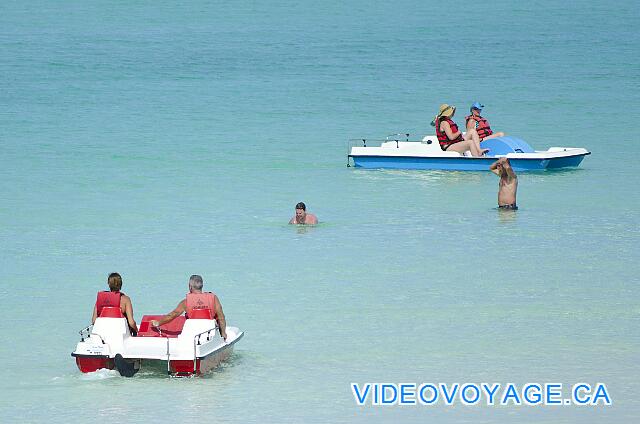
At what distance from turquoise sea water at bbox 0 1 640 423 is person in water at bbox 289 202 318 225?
305 millimetres

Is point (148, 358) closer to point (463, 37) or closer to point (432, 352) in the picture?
point (432, 352)

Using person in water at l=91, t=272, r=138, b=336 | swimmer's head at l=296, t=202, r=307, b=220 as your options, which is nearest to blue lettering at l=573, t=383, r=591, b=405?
person in water at l=91, t=272, r=138, b=336

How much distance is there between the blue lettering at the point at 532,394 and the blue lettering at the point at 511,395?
0.07 meters

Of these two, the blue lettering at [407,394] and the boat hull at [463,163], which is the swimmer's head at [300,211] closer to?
the boat hull at [463,163]

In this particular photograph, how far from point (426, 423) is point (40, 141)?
23406 millimetres

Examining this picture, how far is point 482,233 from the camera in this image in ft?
71.1

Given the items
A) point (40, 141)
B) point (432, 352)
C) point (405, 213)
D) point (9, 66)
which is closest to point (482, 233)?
point (405, 213)

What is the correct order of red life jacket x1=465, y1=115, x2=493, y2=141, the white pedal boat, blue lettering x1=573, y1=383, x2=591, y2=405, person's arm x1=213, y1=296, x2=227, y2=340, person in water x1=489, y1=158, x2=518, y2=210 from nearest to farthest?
the white pedal boat, blue lettering x1=573, y1=383, x2=591, y2=405, person's arm x1=213, y1=296, x2=227, y2=340, person in water x1=489, y1=158, x2=518, y2=210, red life jacket x1=465, y1=115, x2=493, y2=141

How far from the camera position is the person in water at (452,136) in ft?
88.0

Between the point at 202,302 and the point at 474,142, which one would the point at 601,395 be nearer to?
the point at 202,302

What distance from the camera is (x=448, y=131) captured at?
27.0 meters

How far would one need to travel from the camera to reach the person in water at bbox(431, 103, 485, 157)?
26.8 m

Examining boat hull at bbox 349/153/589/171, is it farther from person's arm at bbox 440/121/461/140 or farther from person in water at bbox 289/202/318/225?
person in water at bbox 289/202/318/225

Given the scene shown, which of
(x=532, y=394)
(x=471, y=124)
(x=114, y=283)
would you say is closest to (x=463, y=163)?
(x=471, y=124)
